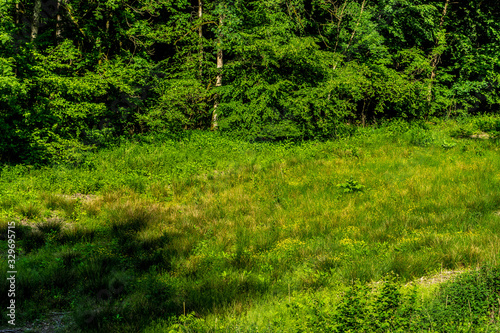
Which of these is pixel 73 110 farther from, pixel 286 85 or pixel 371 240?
pixel 371 240

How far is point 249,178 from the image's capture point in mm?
10773

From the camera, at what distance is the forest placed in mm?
4352

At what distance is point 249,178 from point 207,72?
27.3 feet

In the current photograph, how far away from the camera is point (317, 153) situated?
13.0 meters

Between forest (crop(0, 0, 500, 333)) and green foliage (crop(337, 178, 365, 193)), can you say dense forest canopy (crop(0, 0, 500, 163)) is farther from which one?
green foliage (crop(337, 178, 365, 193))

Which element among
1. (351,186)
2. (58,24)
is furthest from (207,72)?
(351,186)

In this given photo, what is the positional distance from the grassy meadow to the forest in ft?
0.13

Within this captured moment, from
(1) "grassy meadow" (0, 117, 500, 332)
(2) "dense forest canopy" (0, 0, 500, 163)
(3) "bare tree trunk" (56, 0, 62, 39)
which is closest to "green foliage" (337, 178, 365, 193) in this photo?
(1) "grassy meadow" (0, 117, 500, 332)

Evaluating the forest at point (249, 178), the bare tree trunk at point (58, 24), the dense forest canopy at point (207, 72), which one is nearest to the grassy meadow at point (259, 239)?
the forest at point (249, 178)

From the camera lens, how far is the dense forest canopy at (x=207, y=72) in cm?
1119

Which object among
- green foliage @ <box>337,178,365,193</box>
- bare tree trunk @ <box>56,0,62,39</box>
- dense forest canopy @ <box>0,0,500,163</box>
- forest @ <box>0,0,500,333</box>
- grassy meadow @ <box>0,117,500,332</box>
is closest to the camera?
grassy meadow @ <box>0,117,500,332</box>

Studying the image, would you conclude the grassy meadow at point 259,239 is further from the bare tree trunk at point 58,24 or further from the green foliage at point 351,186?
the bare tree trunk at point 58,24

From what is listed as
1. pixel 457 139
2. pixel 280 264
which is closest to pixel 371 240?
pixel 280 264

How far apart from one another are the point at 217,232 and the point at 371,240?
9.67 ft
